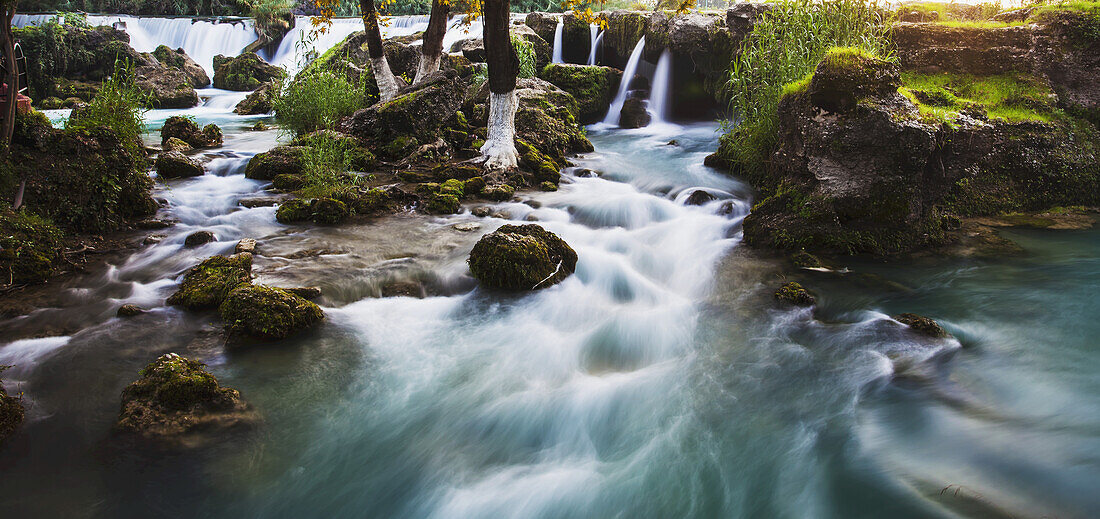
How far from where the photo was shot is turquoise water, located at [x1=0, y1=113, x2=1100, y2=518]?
10.0ft

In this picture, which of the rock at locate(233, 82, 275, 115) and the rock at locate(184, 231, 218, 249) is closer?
the rock at locate(184, 231, 218, 249)

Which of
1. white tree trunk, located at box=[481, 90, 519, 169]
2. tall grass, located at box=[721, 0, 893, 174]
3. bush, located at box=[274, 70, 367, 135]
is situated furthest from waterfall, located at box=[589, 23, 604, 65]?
tall grass, located at box=[721, 0, 893, 174]

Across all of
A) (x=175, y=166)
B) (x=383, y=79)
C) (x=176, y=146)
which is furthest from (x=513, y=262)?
(x=176, y=146)

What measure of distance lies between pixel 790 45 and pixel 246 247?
26.2 ft

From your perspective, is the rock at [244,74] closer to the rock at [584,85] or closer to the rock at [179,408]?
the rock at [584,85]

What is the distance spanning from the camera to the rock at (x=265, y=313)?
4305 mm

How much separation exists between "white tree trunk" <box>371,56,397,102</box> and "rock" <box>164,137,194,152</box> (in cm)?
420

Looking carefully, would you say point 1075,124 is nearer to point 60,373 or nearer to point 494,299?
point 494,299

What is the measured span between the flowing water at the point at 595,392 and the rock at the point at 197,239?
20cm

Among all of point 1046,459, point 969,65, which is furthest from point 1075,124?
point 1046,459

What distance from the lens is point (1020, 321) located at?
4.80 metres

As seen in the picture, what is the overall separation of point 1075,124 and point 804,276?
6182 mm

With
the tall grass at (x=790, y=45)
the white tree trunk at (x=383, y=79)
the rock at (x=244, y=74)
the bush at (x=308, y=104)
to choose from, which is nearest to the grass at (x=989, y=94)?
the tall grass at (x=790, y=45)

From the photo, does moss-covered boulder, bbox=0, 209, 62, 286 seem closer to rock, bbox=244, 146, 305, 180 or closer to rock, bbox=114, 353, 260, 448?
rock, bbox=114, 353, 260, 448
